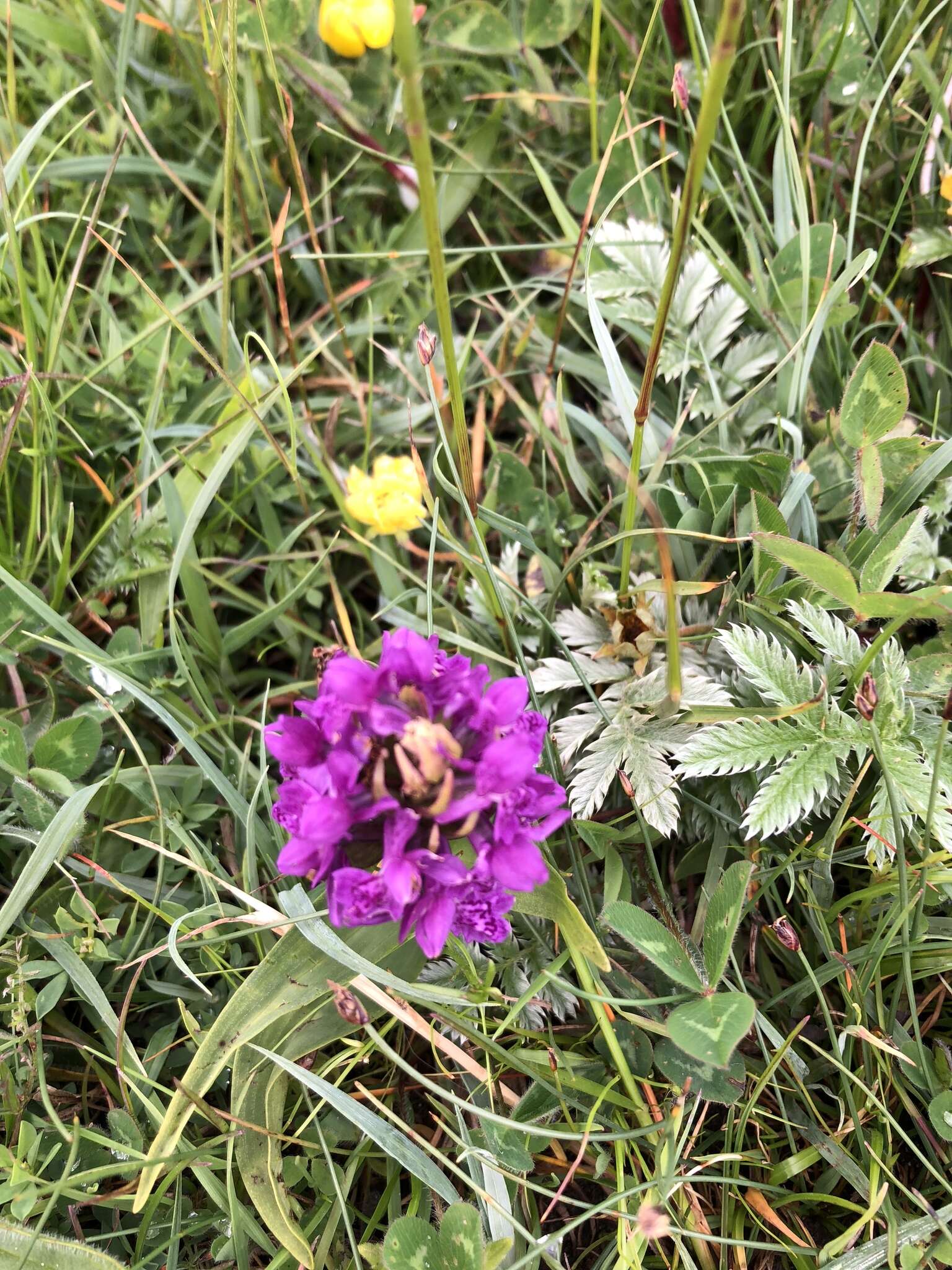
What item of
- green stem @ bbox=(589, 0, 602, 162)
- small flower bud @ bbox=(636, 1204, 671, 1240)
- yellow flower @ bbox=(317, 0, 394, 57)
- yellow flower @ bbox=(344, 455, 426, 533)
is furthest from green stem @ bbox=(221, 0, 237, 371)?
small flower bud @ bbox=(636, 1204, 671, 1240)

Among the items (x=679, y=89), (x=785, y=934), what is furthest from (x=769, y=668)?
(x=679, y=89)

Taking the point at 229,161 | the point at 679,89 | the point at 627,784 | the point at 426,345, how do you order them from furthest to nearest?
1. the point at 229,161
2. the point at 679,89
3. the point at 627,784
4. the point at 426,345

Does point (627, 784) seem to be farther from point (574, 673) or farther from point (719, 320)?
point (719, 320)

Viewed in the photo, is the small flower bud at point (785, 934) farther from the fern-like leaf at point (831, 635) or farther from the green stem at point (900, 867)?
the fern-like leaf at point (831, 635)

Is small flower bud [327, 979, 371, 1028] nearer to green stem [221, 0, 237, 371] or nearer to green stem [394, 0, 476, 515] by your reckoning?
green stem [394, 0, 476, 515]

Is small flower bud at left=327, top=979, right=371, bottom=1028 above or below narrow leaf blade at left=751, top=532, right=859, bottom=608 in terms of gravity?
below
